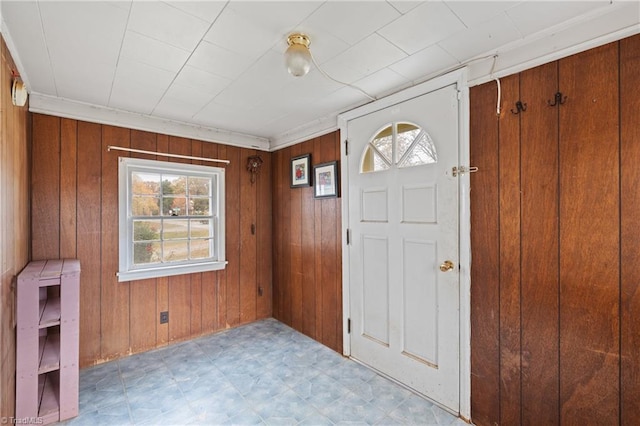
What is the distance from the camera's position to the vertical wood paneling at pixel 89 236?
2482 mm

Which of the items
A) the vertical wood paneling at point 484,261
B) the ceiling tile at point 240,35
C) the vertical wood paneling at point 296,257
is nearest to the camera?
the ceiling tile at point 240,35

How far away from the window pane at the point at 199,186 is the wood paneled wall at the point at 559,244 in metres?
2.60

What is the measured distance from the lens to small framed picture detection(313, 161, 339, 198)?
2773 mm

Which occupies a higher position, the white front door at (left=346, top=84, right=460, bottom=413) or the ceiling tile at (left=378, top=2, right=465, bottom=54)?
the ceiling tile at (left=378, top=2, right=465, bottom=54)

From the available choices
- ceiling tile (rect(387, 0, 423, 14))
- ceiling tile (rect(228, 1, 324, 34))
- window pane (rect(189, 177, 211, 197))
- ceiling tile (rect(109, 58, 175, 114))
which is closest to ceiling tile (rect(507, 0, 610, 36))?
ceiling tile (rect(387, 0, 423, 14))

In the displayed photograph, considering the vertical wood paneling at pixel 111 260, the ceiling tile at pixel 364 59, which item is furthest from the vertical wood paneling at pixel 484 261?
the vertical wood paneling at pixel 111 260

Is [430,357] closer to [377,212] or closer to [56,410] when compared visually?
[377,212]

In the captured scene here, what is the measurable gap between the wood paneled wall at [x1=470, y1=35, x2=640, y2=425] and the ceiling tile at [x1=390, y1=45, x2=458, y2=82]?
10.0 inches

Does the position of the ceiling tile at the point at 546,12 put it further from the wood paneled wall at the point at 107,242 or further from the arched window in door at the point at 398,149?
the wood paneled wall at the point at 107,242

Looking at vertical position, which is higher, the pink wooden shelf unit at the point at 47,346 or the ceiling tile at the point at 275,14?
the ceiling tile at the point at 275,14

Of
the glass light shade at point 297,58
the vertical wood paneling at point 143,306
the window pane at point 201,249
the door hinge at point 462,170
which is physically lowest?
the vertical wood paneling at point 143,306

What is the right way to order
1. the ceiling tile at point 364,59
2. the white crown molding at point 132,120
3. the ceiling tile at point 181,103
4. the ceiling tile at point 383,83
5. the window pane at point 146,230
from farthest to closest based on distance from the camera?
the window pane at point 146,230 < the white crown molding at point 132,120 < the ceiling tile at point 181,103 < the ceiling tile at point 383,83 < the ceiling tile at point 364,59

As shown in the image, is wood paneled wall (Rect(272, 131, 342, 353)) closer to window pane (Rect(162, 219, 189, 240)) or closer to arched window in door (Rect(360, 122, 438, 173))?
arched window in door (Rect(360, 122, 438, 173))

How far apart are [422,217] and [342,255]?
90cm
